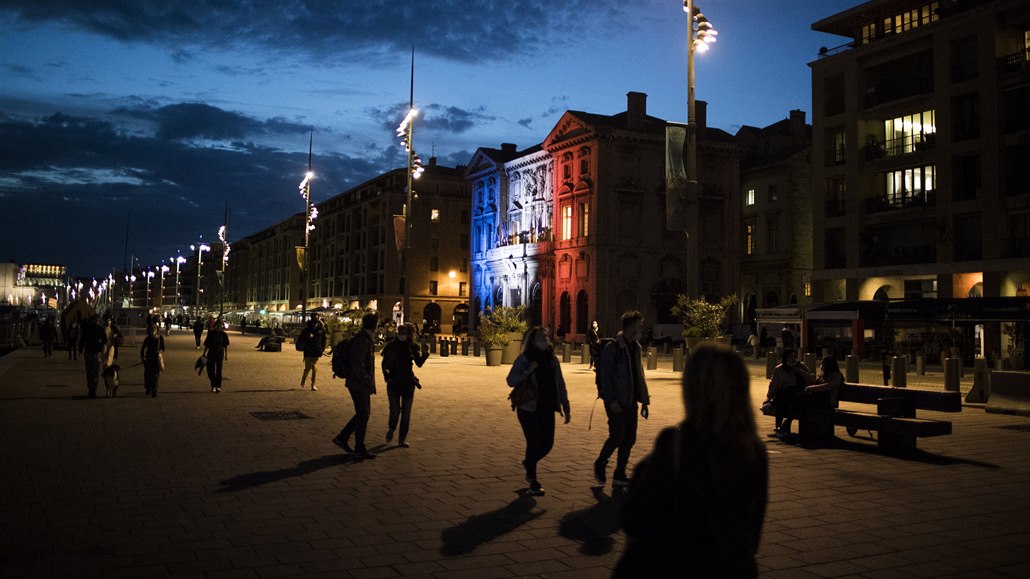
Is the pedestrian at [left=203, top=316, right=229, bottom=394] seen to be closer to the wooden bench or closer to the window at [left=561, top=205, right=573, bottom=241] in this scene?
the wooden bench

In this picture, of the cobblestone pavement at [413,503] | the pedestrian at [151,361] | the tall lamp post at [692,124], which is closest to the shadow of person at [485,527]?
the cobblestone pavement at [413,503]

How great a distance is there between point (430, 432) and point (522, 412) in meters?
4.43

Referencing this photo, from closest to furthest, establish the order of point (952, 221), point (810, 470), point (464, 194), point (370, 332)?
point (810, 470)
point (370, 332)
point (952, 221)
point (464, 194)

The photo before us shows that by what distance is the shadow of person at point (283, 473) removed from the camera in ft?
27.5

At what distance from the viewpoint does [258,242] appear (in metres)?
142

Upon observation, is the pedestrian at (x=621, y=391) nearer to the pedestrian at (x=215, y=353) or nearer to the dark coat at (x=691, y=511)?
the dark coat at (x=691, y=511)

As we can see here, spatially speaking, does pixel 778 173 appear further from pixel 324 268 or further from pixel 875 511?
pixel 324 268

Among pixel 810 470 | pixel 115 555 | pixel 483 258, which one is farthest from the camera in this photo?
pixel 483 258

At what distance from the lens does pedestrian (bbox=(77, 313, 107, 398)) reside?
1694 cm

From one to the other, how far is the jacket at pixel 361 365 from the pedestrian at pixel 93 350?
364 inches

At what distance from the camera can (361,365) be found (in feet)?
33.8

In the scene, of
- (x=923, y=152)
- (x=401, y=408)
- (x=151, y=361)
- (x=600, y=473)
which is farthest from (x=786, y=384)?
(x=923, y=152)

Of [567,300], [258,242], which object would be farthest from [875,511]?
[258,242]

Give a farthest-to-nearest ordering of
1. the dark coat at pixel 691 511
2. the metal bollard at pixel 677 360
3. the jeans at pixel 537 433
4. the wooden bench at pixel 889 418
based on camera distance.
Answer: the metal bollard at pixel 677 360 → the wooden bench at pixel 889 418 → the jeans at pixel 537 433 → the dark coat at pixel 691 511
